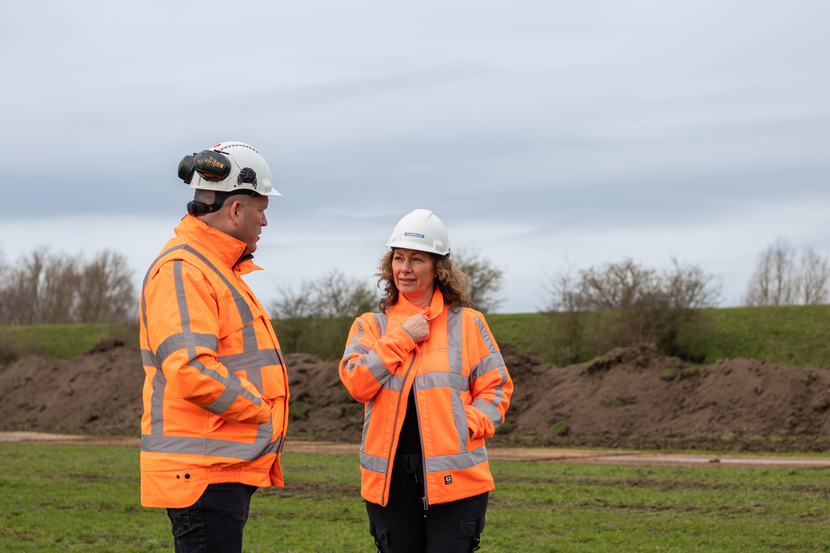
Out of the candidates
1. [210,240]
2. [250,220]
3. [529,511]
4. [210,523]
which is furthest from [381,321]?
[529,511]

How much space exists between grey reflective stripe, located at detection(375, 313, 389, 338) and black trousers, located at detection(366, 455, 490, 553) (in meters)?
0.67

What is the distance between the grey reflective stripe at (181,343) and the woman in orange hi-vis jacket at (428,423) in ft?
2.93

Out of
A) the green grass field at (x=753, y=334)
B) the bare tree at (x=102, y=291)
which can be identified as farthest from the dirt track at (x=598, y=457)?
the bare tree at (x=102, y=291)

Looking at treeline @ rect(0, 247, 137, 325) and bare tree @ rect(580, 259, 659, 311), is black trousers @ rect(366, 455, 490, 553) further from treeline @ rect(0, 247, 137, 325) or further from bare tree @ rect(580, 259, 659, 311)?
treeline @ rect(0, 247, 137, 325)

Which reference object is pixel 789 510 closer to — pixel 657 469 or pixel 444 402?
pixel 657 469

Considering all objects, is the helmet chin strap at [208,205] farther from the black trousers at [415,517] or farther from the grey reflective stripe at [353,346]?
the black trousers at [415,517]

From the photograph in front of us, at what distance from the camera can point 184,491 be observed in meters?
2.98

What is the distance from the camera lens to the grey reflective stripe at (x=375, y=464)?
3639mm

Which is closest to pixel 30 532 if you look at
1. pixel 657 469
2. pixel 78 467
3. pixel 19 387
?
pixel 78 467

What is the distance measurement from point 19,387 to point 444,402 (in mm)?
30626

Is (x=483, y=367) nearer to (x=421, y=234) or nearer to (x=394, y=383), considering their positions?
(x=394, y=383)

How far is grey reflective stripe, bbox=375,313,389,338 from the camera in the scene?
4012mm

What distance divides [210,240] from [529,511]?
6784mm

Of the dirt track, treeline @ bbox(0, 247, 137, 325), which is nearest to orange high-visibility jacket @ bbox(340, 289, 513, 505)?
the dirt track
